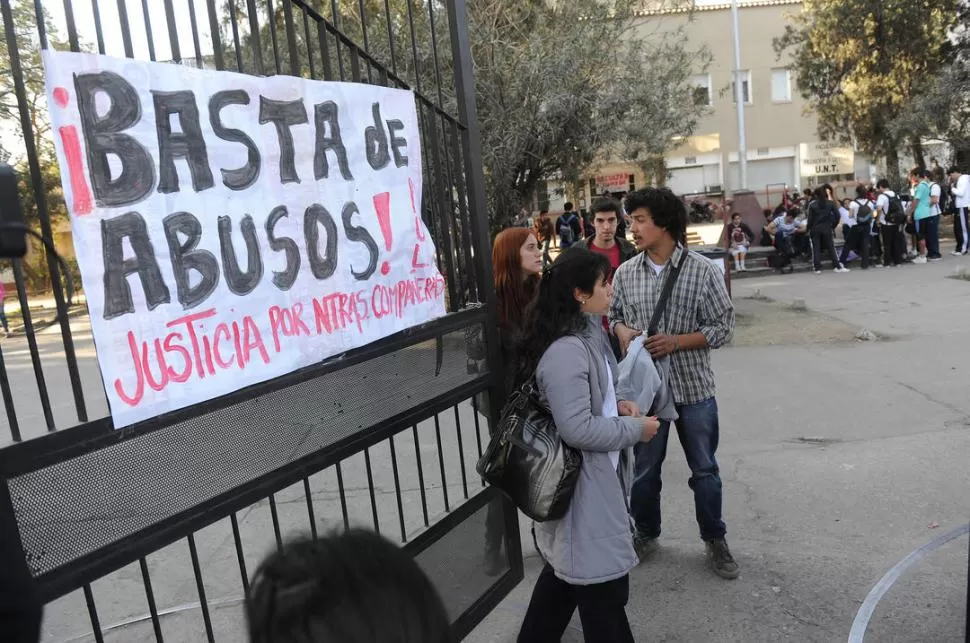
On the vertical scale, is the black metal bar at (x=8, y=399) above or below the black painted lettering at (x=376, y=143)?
below

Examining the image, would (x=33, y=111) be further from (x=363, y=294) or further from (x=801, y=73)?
(x=801, y=73)

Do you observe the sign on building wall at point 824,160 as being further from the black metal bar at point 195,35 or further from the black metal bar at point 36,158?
the black metal bar at point 36,158

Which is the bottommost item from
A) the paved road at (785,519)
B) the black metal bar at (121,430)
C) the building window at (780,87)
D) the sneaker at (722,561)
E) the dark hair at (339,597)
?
the paved road at (785,519)

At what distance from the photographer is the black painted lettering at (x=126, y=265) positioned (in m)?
1.84

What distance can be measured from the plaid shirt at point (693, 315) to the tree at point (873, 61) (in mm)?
21458

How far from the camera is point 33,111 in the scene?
186 cm

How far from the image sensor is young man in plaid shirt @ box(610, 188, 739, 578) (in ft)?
11.4

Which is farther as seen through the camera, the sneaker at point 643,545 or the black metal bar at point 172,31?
the sneaker at point 643,545

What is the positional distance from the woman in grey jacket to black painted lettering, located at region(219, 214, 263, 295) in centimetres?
98

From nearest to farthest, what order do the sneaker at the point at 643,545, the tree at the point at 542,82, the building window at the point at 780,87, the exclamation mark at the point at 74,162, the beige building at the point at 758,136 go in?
the exclamation mark at the point at 74,162 → the sneaker at the point at 643,545 → the tree at the point at 542,82 → the beige building at the point at 758,136 → the building window at the point at 780,87

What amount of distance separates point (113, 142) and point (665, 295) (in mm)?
2465

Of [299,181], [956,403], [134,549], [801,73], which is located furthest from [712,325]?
[801,73]

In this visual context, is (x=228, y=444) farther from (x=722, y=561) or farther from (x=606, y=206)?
(x=606, y=206)

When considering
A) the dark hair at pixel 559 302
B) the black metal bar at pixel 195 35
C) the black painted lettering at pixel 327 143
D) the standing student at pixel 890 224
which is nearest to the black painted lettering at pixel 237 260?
the black painted lettering at pixel 327 143
